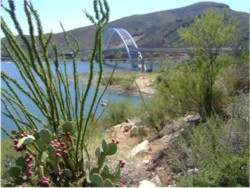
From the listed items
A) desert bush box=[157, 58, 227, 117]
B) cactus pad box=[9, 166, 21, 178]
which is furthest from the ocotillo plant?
desert bush box=[157, 58, 227, 117]

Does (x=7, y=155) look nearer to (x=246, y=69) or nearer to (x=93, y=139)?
(x=93, y=139)

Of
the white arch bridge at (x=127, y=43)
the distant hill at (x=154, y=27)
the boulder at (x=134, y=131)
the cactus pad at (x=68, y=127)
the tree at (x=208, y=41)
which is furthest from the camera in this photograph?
the distant hill at (x=154, y=27)

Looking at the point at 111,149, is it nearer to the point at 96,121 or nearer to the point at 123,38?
the point at 96,121

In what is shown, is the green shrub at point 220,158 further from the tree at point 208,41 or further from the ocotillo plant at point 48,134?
the tree at point 208,41

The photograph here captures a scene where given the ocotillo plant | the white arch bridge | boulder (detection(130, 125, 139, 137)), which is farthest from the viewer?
the white arch bridge

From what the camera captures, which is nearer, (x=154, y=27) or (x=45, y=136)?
(x=45, y=136)

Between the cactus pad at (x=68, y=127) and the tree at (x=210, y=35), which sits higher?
the tree at (x=210, y=35)

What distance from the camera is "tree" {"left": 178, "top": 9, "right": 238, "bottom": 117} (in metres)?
7.90

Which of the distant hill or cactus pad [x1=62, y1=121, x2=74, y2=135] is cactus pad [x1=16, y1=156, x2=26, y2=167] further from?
the distant hill

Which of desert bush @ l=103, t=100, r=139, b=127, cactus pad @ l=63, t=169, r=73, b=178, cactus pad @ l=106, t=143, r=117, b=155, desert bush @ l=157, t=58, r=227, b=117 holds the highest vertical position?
cactus pad @ l=106, t=143, r=117, b=155

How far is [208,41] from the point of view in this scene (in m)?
8.22

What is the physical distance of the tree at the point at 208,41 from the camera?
7.90m

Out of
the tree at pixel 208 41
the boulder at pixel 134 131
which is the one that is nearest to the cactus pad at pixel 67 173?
the tree at pixel 208 41

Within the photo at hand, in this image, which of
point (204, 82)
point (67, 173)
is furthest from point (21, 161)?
point (204, 82)
